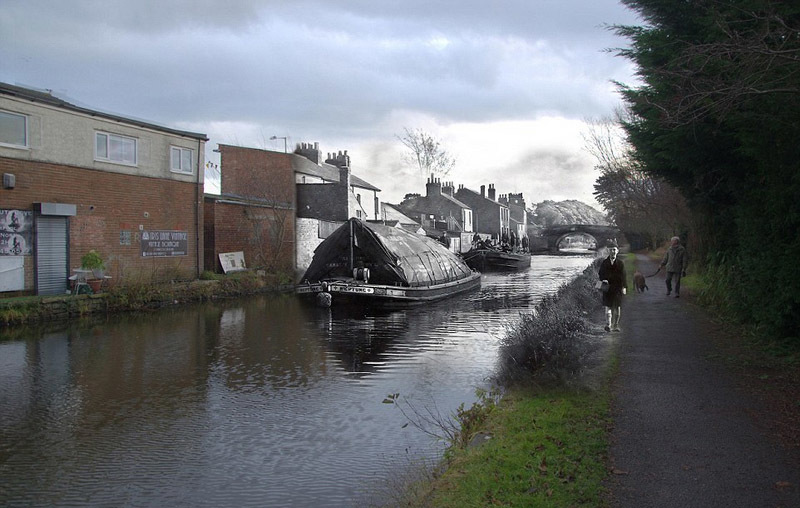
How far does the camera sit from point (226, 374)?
37.9 feet

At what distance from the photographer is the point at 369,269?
2369cm

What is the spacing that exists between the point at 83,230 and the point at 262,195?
12.5 metres

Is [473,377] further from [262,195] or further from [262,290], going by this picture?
[262,195]

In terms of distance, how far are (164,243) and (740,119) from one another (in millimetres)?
21797

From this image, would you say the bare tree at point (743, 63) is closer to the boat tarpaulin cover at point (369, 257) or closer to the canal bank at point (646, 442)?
the canal bank at point (646, 442)

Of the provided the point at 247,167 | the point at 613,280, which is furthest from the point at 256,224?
the point at 613,280

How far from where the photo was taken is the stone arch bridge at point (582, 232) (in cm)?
8831

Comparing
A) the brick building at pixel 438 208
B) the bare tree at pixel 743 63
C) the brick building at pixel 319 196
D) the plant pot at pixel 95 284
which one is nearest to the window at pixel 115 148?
the plant pot at pixel 95 284

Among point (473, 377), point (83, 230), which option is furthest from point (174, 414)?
point (83, 230)

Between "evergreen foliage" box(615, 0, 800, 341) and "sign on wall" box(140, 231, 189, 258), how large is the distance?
59.5 ft

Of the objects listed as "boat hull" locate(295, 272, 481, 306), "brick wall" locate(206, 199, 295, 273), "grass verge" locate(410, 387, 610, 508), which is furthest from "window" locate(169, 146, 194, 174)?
"grass verge" locate(410, 387, 610, 508)

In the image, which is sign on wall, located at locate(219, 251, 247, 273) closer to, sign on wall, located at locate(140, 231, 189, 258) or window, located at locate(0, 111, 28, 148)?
sign on wall, located at locate(140, 231, 189, 258)

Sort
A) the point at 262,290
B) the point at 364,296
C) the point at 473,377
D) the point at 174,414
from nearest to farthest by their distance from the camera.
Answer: the point at 174,414, the point at 473,377, the point at 364,296, the point at 262,290

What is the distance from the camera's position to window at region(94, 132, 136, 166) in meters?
23.2
